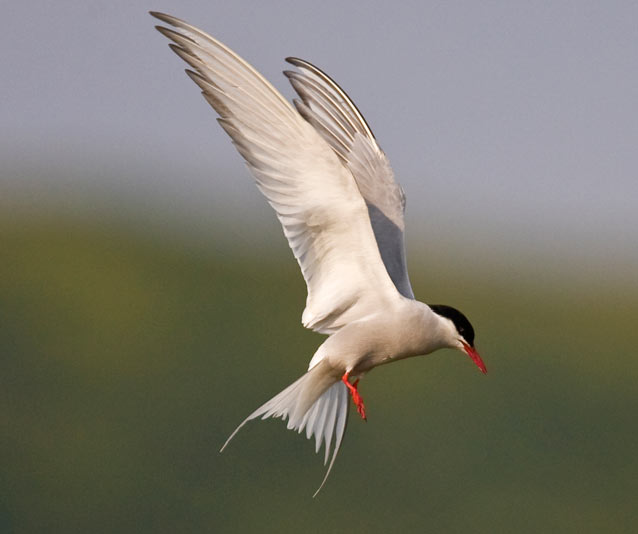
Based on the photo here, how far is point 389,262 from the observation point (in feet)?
23.6

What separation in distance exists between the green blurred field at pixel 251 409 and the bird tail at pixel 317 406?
24775 millimetres

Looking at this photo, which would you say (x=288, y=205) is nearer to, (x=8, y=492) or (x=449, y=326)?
(x=449, y=326)

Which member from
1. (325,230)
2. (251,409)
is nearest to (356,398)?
(325,230)

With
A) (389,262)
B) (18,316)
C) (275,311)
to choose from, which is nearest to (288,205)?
(389,262)

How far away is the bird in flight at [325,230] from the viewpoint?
248 inches

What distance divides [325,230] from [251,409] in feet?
98.4

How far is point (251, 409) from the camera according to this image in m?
36.2

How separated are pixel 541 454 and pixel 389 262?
30.6 metres

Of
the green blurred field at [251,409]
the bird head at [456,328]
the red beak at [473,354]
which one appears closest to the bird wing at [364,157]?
the bird head at [456,328]

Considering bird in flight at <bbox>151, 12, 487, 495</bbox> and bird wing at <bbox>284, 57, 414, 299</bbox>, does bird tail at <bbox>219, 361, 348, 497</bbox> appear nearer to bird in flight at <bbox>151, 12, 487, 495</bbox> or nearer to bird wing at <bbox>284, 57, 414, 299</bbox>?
bird in flight at <bbox>151, 12, 487, 495</bbox>

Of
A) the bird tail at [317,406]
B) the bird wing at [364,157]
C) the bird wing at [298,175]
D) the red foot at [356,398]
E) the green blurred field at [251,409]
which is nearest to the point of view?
the bird wing at [298,175]

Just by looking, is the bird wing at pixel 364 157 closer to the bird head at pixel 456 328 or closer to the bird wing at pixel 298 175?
the bird head at pixel 456 328

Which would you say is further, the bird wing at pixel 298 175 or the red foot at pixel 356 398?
the red foot at pixel 356 398

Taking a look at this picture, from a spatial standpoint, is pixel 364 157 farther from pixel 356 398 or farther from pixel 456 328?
pixel 356 398
